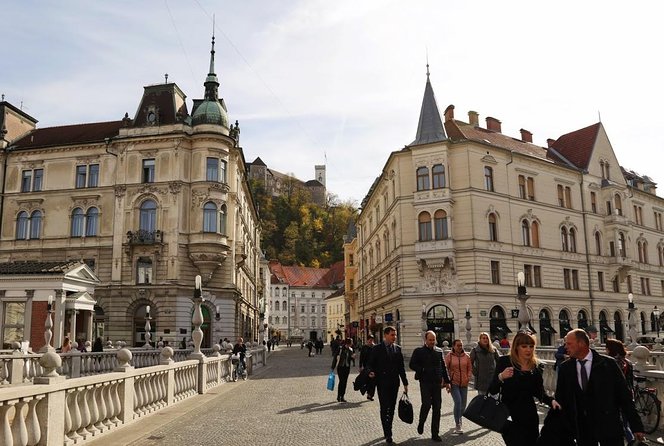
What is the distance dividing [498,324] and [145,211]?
85.0ft

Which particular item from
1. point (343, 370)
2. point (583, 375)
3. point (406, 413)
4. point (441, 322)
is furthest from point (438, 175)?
point (583, 375)

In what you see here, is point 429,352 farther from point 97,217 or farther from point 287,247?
point 287,247

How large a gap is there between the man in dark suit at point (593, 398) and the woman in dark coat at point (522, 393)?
1.45 ft

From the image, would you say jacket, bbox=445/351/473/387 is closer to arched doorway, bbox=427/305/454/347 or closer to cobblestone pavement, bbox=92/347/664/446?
cobblestone pavement, bbox=92/347/664/446

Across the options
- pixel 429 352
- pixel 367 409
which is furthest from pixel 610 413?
pixel 367 409

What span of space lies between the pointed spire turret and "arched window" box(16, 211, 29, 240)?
1156 inches

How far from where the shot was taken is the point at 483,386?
11266 mm

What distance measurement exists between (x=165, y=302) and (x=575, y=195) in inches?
1295

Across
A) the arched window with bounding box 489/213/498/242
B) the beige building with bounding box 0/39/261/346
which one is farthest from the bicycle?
the beige building with bounding box 0/39/261/346

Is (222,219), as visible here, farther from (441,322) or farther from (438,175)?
(441,322)

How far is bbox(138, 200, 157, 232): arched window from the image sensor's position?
40156 millimetres

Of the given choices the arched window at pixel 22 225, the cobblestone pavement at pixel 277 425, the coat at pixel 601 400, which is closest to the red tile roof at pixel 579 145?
the cobblestone pavement at pixel 277 425

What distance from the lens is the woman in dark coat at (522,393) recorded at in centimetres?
591

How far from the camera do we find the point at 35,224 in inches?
1673
